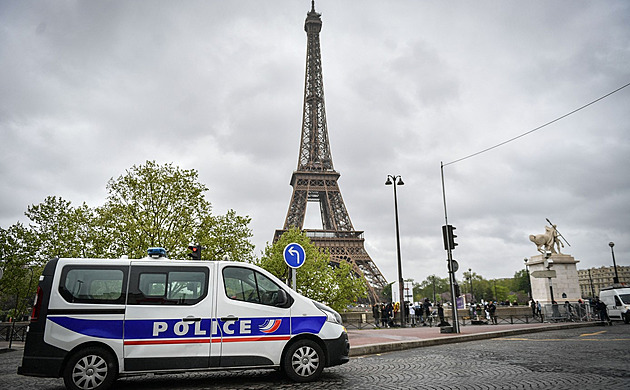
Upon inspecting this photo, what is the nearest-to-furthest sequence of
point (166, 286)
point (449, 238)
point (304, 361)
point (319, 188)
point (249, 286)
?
point (166, 286)
point (304, 361)
point (249, 286)
point (449, 238)
point (319, 188)

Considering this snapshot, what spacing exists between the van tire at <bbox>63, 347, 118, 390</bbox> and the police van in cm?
1

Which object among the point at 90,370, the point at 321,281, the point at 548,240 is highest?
the point at 548,240

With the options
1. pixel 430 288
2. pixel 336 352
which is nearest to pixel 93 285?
pixel 336 352

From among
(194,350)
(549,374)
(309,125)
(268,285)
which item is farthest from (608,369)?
(309,125)

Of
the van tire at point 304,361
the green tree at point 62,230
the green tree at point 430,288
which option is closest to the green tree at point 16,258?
the green tree at point 62,230

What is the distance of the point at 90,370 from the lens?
21.5ft

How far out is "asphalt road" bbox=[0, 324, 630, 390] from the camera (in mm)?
6543

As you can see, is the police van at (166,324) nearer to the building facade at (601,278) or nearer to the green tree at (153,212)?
the green tree at (153,212)

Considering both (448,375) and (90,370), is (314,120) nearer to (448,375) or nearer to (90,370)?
(448,375)

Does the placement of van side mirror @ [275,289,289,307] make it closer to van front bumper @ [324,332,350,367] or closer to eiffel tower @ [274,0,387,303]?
van front bumper @ [324,332,350,367]

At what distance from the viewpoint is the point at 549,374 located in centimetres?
714

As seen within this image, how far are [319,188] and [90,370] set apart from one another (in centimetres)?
5373

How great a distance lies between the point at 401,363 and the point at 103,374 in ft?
18.5

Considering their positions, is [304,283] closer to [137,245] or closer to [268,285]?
[137,245]
